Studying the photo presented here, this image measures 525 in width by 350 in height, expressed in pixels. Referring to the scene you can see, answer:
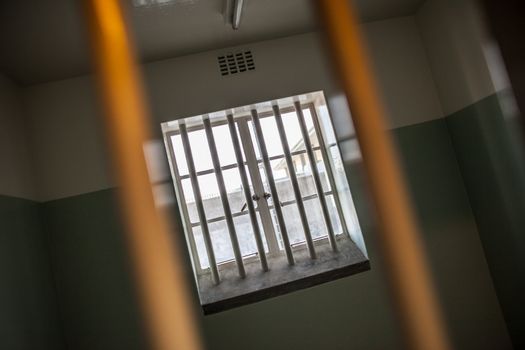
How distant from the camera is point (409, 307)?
45 cm

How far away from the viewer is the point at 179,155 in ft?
7.83

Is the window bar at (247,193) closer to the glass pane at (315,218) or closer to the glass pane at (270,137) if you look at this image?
the glass pane at (270,137)

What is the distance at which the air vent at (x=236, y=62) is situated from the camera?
89.6 inches

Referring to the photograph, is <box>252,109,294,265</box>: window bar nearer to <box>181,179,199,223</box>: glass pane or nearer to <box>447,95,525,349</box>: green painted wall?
<box>181,179,199,223</box>: glass pane

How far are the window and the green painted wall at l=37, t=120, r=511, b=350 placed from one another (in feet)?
0.67

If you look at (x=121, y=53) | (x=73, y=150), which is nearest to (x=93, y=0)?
(x=121, y=53)

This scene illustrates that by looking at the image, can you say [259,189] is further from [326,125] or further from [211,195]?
[326,125]

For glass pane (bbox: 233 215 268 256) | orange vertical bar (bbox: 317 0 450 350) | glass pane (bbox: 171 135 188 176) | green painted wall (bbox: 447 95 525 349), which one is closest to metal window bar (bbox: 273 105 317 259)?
glass pane (bbox: 233 215 268 256)

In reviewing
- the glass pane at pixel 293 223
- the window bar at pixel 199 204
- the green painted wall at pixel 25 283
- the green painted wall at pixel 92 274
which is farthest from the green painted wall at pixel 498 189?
the green painted wall at pixel 25 283

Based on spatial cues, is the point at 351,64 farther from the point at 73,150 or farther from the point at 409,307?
the point at 73,150

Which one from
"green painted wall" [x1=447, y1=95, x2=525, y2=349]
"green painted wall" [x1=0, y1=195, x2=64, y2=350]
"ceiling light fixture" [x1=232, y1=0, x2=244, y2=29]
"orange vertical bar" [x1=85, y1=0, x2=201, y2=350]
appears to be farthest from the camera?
"green painted wall" [x1=447, y1=95, x2=525, y2=349]

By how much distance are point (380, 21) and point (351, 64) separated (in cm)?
229

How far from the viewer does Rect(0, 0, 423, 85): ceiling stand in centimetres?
157

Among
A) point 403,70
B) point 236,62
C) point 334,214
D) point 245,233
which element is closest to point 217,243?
point 245,233
